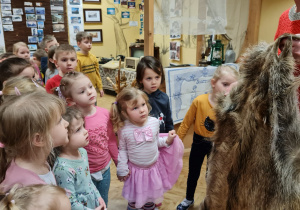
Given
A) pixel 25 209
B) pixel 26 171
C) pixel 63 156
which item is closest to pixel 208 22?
pixel 63 156

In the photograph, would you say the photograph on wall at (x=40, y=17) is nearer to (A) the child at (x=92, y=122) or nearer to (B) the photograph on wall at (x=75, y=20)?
(B) the photograph on wall at (x=75, y=20)

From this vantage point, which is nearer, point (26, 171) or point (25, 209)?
point (25, 209)

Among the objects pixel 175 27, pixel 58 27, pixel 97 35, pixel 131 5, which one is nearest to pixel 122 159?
pixel 175 27

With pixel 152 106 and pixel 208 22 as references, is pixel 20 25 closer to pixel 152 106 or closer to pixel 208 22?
pixel 208 22

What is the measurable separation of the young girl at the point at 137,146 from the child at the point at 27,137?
2.30ft

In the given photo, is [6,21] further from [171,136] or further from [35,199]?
[35,199]

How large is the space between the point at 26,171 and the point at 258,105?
105cm

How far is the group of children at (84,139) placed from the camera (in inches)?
42.4

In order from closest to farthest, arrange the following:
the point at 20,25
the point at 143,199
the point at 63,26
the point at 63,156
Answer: the point at 63,156
the point at 143,199
the point at 20,25
the point at 63,26

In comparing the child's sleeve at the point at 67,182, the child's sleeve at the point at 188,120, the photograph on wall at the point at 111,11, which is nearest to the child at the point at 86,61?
the child's sleeve at the point at 188,120

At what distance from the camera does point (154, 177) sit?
1897 millimetres

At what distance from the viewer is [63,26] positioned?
18.9 ft

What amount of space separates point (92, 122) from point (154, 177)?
63cm

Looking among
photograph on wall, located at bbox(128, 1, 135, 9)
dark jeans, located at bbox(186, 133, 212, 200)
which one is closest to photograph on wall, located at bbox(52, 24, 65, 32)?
photograph on wall, located at bbox(128, 1, 135, 9)
